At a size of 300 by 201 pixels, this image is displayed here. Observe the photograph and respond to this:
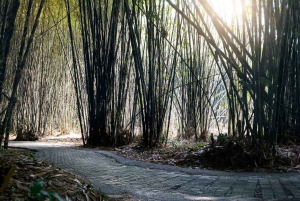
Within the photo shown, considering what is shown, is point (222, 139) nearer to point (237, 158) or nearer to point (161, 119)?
point (237, 158)

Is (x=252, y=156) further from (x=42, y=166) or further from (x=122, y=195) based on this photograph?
(x=42, y=166)

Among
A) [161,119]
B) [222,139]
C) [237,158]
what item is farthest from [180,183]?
[161,119]

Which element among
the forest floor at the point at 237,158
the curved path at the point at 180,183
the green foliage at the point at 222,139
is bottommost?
the curved path at the point at 180,183

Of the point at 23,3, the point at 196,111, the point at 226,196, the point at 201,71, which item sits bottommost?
the point at 226,196

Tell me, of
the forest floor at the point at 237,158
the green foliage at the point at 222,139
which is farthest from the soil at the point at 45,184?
the green foliage at the point at 222,139

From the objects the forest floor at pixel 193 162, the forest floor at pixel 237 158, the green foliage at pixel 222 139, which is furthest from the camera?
the green foliage at pixel 222 139

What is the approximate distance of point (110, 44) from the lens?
17.0 feet

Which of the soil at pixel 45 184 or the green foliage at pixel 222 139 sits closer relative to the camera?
the soil at pixel 45 184

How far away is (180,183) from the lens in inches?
96.7

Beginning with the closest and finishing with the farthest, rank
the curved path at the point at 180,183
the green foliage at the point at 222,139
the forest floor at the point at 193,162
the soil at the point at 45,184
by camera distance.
Answer: 1. the soil at the point at 45,184
2. the forest floor at the point at 193,162
3. the curved path at the point at 180,183
4. the green foliage at the point at 222,139

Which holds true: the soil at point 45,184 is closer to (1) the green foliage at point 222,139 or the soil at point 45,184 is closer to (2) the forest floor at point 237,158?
(2) the forest floor at point 237,158

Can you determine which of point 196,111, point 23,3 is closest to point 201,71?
point 196,111

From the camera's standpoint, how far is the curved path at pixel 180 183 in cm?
208

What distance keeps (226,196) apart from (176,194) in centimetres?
→ 28
